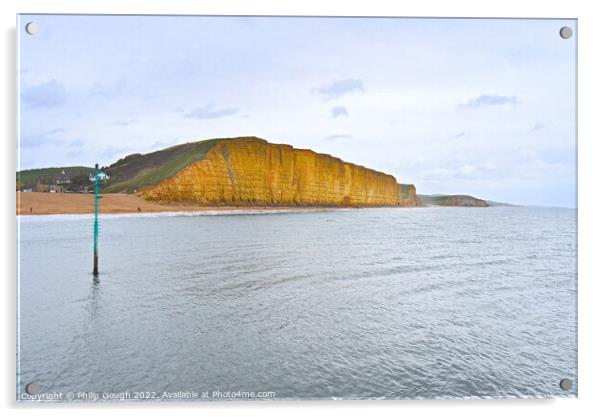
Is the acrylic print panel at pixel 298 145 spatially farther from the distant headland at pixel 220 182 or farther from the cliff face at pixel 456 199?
the cliff face at pixel 456 199

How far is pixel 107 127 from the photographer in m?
3.72

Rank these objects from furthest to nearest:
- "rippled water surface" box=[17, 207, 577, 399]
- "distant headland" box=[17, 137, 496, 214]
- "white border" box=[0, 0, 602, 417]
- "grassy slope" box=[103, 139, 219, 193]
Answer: "grassy slope" box=[103, 139, 219, 193] < "distant headland" box=[17, 137, 496, 214] < "white border" box=[0, 0, 602, 417] < "rippled water surface" box=[17, 207, 577, 399]

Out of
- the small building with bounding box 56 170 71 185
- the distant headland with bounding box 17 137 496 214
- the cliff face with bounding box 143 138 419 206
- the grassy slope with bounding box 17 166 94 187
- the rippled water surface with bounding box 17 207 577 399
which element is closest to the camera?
the rippled water surface with bounding box 17 207 577 399

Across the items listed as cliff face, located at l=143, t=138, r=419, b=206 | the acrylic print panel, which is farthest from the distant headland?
the acrylic print panel

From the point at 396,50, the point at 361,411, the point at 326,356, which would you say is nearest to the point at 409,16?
the point at 396,50

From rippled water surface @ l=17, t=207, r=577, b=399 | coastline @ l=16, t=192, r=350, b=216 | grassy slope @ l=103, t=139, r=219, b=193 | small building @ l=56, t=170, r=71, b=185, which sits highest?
grassy slope @ l=103, t=139, r=219, b=193

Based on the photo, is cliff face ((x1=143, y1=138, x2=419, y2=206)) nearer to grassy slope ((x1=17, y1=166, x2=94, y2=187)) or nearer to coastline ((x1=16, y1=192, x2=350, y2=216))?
coastline ((x1=16, y1=192, x2=350, y2=216))

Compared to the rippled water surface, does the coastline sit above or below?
above

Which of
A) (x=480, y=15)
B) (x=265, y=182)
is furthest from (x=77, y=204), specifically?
(x=265, y=182)

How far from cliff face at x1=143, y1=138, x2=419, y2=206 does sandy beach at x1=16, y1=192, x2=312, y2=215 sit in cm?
35

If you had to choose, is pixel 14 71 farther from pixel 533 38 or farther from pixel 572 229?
pixel 572 229

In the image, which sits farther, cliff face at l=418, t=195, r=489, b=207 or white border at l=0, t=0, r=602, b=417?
cliff face at l=418, t=195, r=489, b=207

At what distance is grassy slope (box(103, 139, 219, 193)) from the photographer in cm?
490

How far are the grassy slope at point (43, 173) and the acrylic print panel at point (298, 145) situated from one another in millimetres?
21
